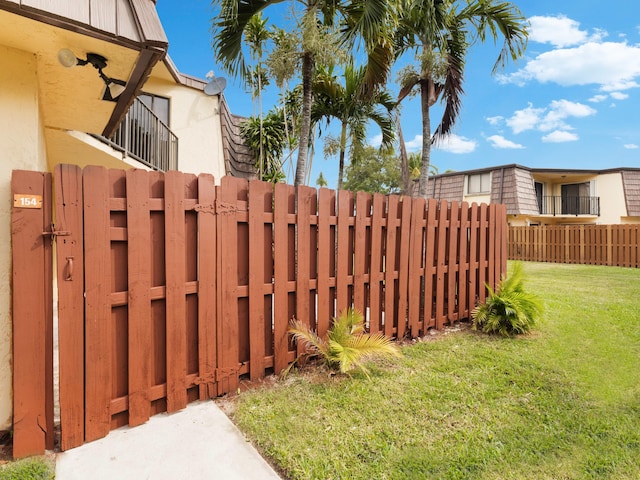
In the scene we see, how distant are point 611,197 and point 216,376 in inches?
1099

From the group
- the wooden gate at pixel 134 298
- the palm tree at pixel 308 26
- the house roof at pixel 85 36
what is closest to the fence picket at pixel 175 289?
the wooden gate at pixel 134 298

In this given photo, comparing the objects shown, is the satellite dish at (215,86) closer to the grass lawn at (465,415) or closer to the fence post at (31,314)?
the fence post at (31,314)

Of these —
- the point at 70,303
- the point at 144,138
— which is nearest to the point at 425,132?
the point at 144,138

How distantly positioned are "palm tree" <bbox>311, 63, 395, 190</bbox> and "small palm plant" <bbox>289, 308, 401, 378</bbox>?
6662 millimetres

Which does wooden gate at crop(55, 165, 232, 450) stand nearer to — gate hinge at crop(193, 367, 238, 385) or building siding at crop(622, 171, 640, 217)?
gate hinge at crop(193, 367, 238, 385)

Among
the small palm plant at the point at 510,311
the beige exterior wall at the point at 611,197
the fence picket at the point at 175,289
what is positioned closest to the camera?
the fence picket at the point at 175,289

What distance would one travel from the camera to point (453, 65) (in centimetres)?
627

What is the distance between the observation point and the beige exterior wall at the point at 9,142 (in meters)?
2.15

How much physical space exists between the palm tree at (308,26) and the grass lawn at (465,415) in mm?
3561

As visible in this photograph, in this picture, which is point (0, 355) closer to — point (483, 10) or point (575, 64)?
point (483, 10)

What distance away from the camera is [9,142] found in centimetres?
224

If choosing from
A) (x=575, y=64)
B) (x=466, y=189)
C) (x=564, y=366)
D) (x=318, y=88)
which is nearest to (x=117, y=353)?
(x=564, y=366)

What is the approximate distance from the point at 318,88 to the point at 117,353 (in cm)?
830

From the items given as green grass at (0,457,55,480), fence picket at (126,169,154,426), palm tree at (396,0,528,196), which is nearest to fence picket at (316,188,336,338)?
fence picket at (126,169,154,426)
